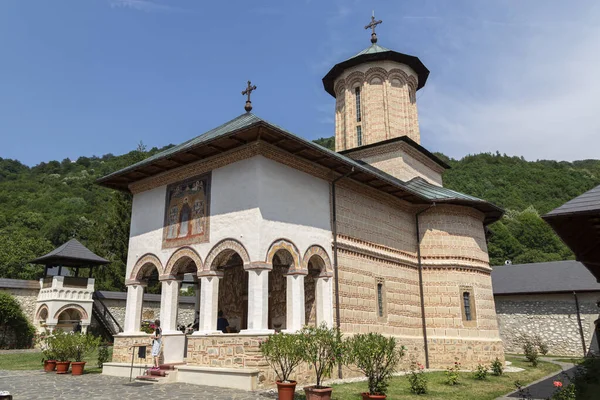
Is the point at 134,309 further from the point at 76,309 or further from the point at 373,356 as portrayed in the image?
the point at 76,309

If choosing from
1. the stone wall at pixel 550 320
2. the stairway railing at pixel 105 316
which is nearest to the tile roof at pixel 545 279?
the stone wall at pixel 550 320

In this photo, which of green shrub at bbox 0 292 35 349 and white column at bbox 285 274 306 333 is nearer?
white column at bbox 285 274 306 333

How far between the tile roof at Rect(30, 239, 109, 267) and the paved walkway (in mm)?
9942

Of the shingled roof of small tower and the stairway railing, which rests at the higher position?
the shingled roof of small tower

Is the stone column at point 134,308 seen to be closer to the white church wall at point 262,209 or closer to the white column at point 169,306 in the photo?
the white church wall at point 262,209

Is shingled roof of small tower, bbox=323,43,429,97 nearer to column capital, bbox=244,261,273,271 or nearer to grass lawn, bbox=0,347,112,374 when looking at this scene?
column capital, bbox=244,261,273,271

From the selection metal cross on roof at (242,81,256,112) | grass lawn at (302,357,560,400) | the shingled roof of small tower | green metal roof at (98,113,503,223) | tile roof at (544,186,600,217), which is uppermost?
the shingled roof of small tower

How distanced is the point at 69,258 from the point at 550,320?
2065 centimetres

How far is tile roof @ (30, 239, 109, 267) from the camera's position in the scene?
18984 mm

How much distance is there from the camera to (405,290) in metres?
13.1

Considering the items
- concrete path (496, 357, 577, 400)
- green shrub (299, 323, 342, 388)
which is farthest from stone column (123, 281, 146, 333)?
concrete path (496, 357, 577, 400)

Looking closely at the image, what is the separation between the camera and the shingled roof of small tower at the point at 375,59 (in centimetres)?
1678

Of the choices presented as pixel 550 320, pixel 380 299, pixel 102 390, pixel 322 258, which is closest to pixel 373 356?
pixel 322 258

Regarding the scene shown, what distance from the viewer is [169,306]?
10445 mm
